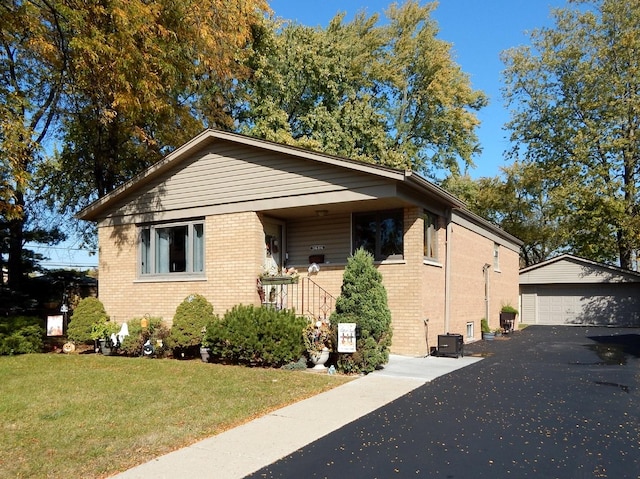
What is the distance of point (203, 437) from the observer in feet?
19.2

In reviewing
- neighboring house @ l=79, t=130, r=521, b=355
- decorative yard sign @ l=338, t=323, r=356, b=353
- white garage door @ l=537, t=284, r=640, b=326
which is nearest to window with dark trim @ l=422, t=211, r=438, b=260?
neighboring house @ l=79, t=130, r=521, b=355

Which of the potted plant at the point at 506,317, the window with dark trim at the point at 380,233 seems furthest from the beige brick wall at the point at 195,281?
the potted plant at the point at 506,317

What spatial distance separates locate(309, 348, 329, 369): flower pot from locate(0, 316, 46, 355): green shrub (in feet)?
25.2

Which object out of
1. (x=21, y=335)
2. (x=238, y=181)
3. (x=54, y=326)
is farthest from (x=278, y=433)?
(x=54, y=326)

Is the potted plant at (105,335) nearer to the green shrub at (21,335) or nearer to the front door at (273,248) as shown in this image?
the green shrub at (21,335)

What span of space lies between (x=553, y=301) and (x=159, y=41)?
23448mm

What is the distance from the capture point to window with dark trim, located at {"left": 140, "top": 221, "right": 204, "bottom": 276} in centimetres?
1370

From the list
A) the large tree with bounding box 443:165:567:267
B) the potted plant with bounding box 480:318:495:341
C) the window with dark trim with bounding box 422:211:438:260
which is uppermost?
the large tree with bounding box 443:165:567:267

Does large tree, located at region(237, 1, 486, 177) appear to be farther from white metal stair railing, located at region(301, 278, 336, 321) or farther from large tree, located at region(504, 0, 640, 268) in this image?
white metal stair railing, located at region(301, 278, 336, 321)

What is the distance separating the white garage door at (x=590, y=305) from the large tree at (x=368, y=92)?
9797mm

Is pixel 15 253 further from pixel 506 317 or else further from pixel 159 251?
pixel 506 317

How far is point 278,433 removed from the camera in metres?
5.96

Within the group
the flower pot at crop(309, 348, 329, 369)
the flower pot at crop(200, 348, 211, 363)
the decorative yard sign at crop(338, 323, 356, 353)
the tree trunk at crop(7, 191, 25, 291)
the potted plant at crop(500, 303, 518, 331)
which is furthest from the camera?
the potted plant at crop(500, 303, 518, 331)

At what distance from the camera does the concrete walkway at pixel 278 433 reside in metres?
4.82
